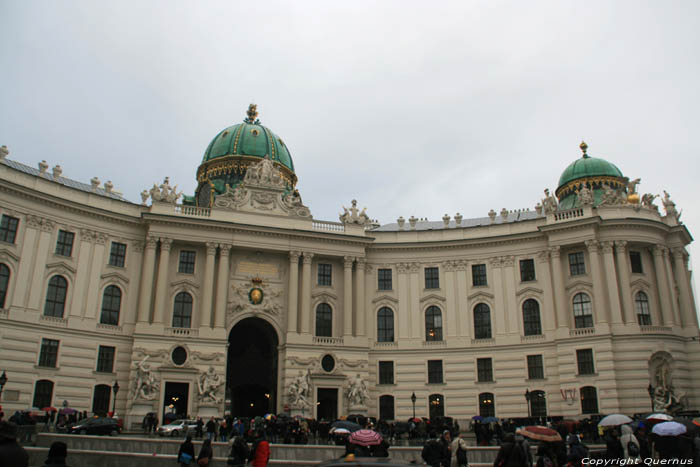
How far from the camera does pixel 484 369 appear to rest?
4956 cm

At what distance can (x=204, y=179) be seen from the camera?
6181 centimetres

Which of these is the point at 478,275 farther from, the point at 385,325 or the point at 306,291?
the point at 306,291

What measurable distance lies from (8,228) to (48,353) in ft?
29.2

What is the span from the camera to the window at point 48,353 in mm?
40719

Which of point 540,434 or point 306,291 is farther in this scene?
point 306,291

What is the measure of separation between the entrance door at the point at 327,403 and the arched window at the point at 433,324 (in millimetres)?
9486

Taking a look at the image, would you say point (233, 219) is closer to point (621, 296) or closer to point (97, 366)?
point (97, 366)

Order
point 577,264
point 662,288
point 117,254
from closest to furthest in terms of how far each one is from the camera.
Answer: point 117,254 < point 662,288 < point 577,264

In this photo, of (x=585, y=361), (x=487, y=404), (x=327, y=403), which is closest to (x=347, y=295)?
(x=327, y=403)

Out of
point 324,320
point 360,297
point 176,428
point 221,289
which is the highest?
point 360,297

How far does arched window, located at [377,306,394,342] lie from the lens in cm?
5197

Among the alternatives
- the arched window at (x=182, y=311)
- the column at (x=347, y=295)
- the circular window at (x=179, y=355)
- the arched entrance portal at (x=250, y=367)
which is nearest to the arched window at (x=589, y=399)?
the column at (x=347, y=295)

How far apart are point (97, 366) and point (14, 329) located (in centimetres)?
621

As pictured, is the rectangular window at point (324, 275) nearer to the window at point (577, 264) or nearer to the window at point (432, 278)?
the window at point (432, 278)
